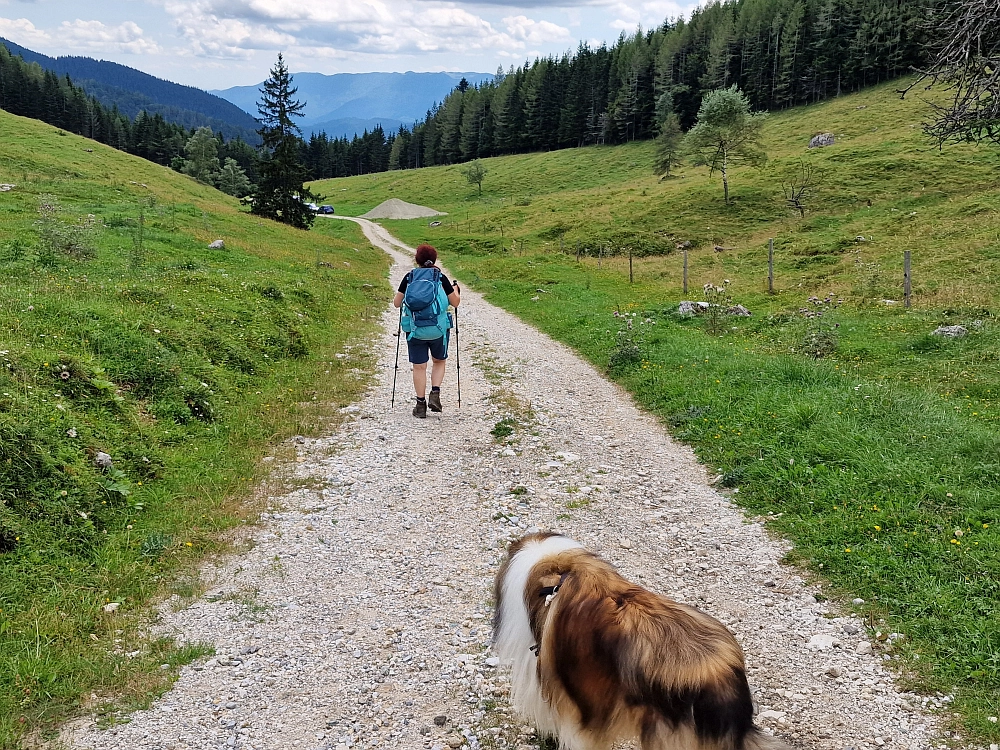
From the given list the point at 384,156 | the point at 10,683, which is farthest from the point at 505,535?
the point at 384,156

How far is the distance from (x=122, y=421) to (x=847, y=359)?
42.4ft

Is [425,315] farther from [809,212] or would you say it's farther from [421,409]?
[809,212]

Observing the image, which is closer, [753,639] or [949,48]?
[753,639]

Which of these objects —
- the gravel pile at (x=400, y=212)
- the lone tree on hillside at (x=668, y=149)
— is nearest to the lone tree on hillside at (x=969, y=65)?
the lone tree on hillside at (x=668, y=149)

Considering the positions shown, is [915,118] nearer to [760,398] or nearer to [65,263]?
[760,398]

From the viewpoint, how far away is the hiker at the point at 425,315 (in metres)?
9.41

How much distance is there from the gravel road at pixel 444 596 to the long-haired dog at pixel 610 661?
71cm

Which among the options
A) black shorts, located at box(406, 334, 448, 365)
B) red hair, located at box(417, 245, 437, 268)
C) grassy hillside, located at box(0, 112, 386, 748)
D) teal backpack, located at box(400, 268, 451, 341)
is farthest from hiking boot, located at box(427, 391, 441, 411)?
red hair, located at box(417, 245, 437, 268)

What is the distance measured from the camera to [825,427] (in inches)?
317

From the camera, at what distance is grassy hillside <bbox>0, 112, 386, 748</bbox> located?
4.41 meters

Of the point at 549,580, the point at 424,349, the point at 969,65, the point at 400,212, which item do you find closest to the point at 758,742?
the point at 549,580

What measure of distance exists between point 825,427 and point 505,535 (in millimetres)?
4664

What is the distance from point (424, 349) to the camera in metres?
9.89

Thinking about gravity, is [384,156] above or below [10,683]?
above
